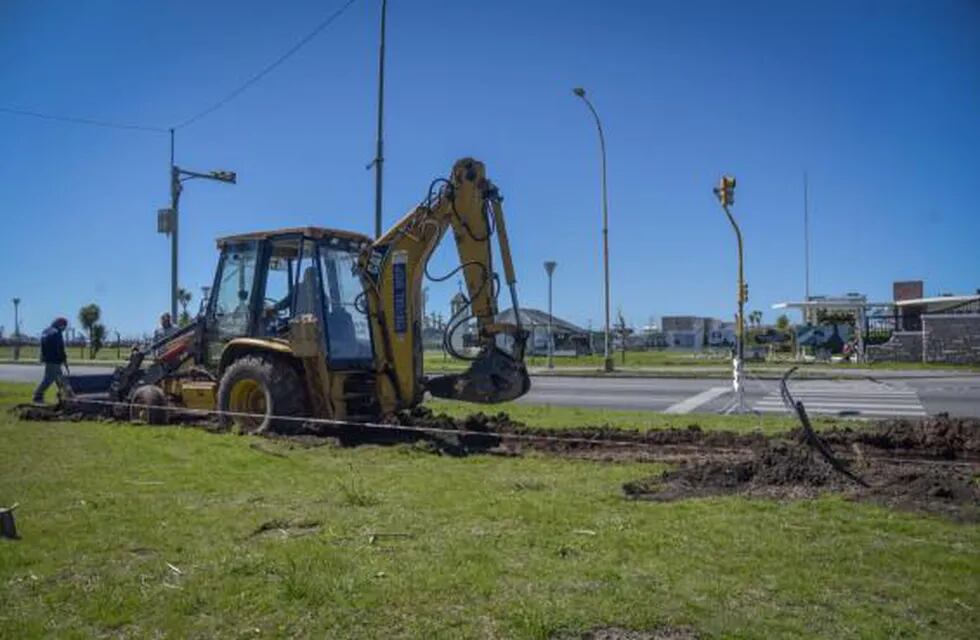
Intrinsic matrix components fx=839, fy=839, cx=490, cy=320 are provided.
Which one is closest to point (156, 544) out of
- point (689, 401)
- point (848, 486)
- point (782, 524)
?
point (782, 524)

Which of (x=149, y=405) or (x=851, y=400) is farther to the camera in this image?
(x=851, y=400)

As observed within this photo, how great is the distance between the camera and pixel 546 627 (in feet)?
13.2

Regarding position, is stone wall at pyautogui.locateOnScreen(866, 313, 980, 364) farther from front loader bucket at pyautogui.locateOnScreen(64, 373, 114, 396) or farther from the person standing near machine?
the person standing near machine

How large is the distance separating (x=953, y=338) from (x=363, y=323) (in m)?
33.8

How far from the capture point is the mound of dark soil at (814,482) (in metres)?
6.53

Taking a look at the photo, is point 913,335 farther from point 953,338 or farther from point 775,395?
point 775,395

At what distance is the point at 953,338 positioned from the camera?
37.0m

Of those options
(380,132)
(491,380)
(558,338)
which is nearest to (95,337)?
(558,338)

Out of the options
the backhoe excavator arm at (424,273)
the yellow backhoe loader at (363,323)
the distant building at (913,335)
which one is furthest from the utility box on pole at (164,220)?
the distant building at (913,335)

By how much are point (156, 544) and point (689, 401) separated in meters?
14.7

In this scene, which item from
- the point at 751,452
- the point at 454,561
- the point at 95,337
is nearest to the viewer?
the point at 454,561

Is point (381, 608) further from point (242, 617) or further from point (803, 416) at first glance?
point (803, 416)

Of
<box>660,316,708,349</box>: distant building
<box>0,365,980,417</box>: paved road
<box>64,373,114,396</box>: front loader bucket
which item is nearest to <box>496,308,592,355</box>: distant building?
<box>660,316,708,349</box>: distant building

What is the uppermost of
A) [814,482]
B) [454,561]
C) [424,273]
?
[424,273]
